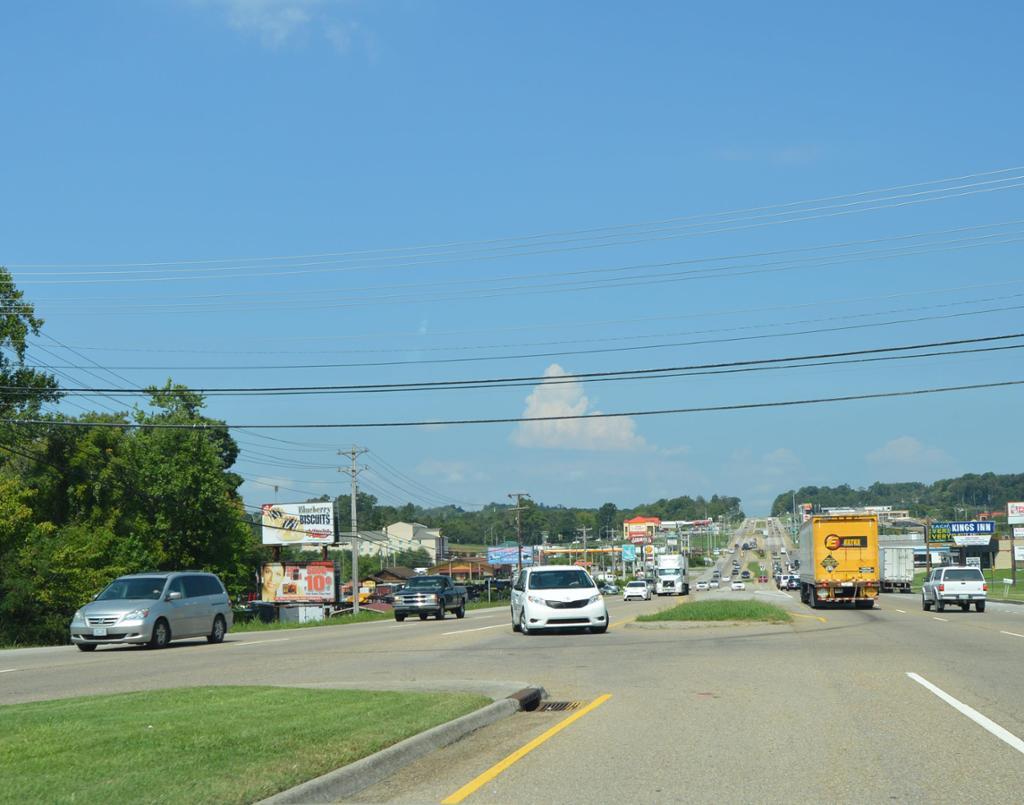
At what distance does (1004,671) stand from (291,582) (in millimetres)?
77264

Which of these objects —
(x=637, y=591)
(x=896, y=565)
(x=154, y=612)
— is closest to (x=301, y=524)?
(x=637, y=591)

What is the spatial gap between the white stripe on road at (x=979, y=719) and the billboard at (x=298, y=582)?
252ft

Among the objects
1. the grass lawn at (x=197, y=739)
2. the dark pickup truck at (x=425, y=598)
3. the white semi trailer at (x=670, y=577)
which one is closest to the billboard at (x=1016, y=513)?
the white semi trailer at (x=670, y=577)

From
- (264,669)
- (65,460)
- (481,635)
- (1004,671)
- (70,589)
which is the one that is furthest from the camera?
(65,460)

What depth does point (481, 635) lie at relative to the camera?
30.2 metres

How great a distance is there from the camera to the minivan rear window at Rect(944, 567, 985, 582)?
4594 cm

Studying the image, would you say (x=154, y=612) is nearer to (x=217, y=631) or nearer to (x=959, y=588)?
(x=217, y=631)

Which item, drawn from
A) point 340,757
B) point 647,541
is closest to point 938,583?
point 340,757

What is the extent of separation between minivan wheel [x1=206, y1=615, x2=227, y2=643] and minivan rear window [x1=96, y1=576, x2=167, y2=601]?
Result: 2.24m

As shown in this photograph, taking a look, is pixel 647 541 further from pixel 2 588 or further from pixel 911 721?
pixel 911 721

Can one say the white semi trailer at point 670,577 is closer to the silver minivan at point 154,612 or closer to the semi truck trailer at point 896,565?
the semi truck trailer at point 896,565

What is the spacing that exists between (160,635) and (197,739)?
18.0m

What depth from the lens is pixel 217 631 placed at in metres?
29.5

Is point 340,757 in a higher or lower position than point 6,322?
lower
